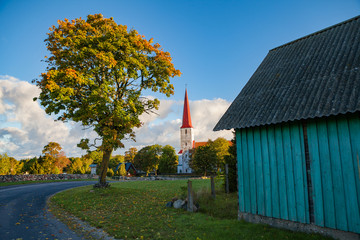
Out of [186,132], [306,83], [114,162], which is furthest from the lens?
[114,162]

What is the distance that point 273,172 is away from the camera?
295 inches

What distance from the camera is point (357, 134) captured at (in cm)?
586

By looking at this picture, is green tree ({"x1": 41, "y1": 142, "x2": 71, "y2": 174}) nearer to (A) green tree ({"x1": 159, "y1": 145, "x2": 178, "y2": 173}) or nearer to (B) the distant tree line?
(B) the distant tree line

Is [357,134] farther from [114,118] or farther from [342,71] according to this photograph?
[114,118]

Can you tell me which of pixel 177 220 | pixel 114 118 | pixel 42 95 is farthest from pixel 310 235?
pixel 42 95

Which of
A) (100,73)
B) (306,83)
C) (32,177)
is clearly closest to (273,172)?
(306,83)

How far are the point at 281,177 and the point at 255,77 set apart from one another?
5440 millimetres

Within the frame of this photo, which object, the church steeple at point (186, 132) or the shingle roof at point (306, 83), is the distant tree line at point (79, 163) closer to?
the church steeple at point (186, 132)

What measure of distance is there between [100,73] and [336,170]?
1564 cm

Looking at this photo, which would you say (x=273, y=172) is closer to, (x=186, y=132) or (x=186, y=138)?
(x=186, y=132)

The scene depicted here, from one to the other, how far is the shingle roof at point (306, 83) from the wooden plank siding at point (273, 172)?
2.08 ft

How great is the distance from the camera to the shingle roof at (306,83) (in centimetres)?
649

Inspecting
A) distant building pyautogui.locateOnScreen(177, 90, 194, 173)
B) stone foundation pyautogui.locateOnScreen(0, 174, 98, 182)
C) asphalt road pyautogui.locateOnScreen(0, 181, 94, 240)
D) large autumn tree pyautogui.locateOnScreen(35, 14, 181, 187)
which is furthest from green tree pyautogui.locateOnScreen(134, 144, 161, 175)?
asphalt road pyautogui.locateOnScreen(0, 181, 94, 240)

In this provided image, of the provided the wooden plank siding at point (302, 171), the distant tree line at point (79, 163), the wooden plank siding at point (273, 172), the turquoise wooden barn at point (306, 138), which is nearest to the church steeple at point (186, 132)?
the distant tree line at point (79, 163)
